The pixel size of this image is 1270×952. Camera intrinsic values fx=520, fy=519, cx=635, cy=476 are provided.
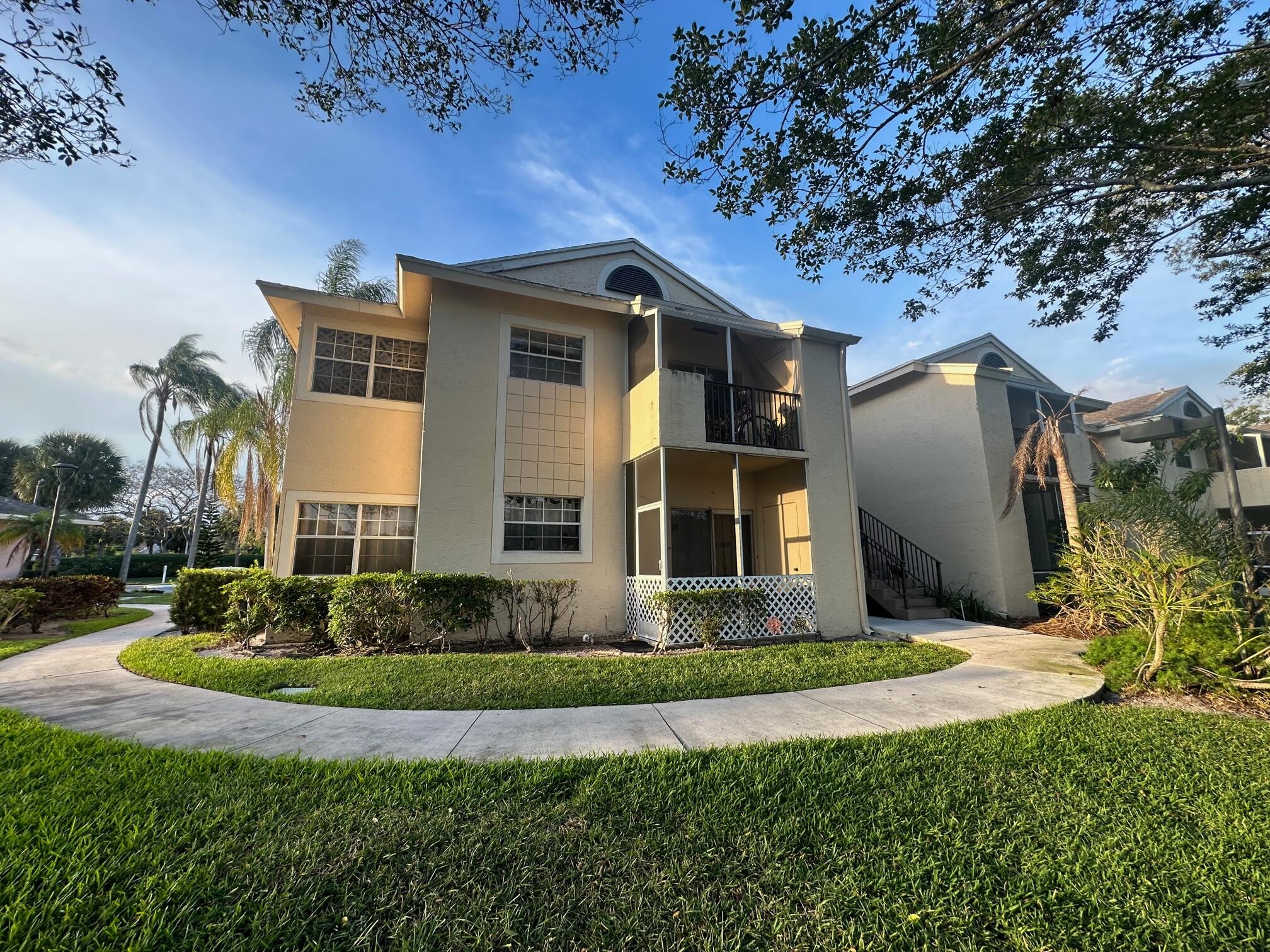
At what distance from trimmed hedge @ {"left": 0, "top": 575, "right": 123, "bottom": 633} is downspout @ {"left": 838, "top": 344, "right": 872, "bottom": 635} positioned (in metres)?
16.5

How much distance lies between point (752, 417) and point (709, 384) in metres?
1.17

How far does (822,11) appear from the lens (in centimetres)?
489

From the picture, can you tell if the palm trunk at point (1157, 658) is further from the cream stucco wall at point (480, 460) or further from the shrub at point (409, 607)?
the shrub at point (409, 607)

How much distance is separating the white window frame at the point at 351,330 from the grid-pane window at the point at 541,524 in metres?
2.61

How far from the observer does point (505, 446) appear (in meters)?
9.68

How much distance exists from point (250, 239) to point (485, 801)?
780cm

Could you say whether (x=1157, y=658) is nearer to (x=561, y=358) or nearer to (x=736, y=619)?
(x=736, y=619)

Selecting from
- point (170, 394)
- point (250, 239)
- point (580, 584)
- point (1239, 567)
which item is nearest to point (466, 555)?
point (580, 584)

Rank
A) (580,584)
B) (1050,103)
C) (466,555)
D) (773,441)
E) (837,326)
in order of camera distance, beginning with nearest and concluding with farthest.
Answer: (1050,103)
(466,555)
(580,584)
(773,441)
(837,326)

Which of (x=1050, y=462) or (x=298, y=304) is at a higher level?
(x=298, y=304)

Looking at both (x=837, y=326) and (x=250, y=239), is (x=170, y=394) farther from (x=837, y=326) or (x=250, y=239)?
(x=837, y=326)

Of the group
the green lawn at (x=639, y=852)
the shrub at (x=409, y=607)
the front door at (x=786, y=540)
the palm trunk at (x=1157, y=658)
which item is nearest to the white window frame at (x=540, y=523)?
the shrub at (x=409, y=607)

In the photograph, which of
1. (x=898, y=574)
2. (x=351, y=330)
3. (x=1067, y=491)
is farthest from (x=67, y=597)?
(x=1067, y=491)

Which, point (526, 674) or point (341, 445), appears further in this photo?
point (341, 445)
